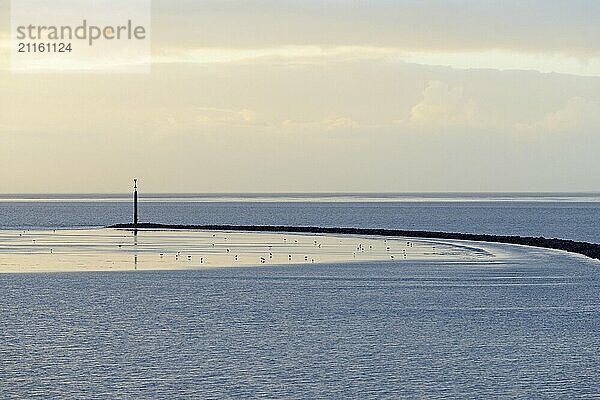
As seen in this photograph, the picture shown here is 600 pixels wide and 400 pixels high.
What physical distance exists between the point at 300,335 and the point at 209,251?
3779cm

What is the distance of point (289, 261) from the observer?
194ft

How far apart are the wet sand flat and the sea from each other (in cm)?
672

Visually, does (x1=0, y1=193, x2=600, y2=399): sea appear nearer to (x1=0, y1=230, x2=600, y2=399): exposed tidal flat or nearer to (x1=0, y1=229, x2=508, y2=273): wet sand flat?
(x1=0, y1=230, x2=600, y2=399): exposed tidal flat

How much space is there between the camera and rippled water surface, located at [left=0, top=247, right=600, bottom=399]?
23.5m

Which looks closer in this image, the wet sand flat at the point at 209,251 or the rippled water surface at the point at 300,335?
the rippled water surface at the point at 300,335

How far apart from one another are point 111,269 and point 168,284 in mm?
8117

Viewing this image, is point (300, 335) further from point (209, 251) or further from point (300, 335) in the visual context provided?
point (209, 251)

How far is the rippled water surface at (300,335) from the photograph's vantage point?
23.5 m

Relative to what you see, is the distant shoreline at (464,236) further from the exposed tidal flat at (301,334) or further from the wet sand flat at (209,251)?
the exposed tidal flat at (301,334)

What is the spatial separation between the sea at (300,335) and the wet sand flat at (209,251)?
6719 millimetres

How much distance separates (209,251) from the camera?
68.2m

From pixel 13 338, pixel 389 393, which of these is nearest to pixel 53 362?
pixel 13 338

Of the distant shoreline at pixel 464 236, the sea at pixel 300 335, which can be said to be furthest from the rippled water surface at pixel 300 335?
the distant shoreline at pixel 464 236

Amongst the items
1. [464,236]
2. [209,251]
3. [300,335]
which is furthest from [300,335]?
[464,236]
